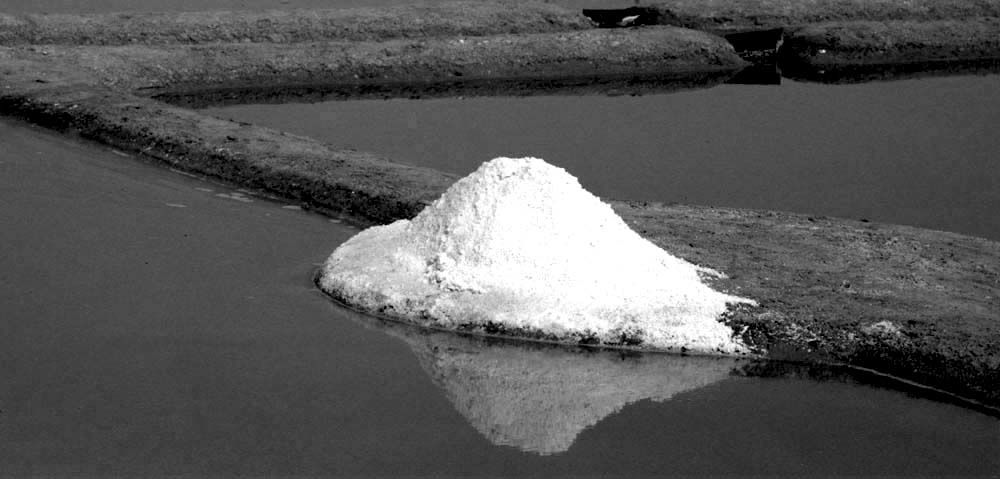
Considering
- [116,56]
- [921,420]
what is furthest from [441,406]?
[116,56]

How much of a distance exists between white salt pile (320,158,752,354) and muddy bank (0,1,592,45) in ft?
26.1

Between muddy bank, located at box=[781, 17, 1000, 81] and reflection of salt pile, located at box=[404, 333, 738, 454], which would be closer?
reflection of salt pile, located at box=[404, 333, 738, 454]

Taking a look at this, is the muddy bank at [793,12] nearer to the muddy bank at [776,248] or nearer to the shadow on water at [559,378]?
the muddy bank at [776,248]

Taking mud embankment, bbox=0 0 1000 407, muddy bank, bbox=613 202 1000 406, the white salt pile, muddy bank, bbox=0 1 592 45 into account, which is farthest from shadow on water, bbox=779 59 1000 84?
the white salt pile

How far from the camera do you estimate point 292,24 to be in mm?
16484

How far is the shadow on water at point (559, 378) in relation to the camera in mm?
7004

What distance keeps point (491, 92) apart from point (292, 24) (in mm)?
2880

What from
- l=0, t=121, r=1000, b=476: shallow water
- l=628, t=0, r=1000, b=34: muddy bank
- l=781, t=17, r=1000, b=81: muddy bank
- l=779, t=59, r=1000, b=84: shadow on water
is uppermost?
l=628, t=0, r=1000, b=34: muddy bank

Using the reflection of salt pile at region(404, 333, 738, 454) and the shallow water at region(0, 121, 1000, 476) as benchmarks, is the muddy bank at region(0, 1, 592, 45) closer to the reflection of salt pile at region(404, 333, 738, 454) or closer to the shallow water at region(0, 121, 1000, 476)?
the shallow water at region(0, 121, 1000, 476)

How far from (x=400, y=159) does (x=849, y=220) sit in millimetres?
3541

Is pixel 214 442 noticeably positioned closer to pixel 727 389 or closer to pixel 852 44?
pixel 727 389

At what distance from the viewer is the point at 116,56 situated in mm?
14680

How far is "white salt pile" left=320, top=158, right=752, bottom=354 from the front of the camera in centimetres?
784

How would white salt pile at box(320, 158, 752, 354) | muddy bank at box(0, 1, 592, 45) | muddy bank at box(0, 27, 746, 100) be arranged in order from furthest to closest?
muddy bank at box(0, 1, 592, 45) → muddy bank at box(0, 27, 746, 100) → white salt pile at box(320, 158, 752, 354)
